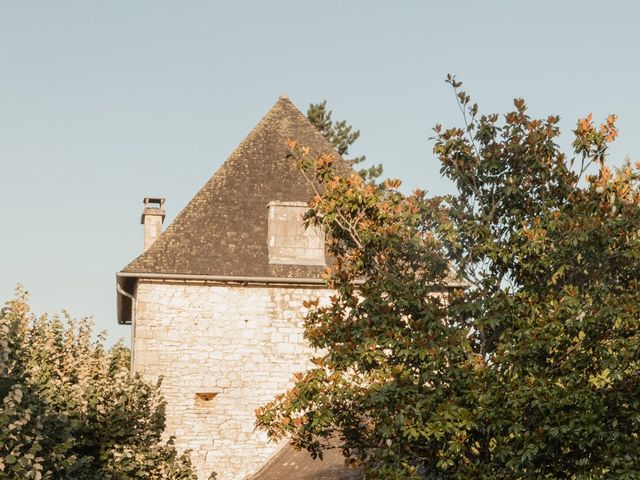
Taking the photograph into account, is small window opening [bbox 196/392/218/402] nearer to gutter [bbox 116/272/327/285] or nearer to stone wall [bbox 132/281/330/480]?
stone wall [bbox 132/281/330/480]

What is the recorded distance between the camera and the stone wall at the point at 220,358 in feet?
79.8

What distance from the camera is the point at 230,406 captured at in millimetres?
24531

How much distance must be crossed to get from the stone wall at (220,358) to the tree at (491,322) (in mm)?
8622

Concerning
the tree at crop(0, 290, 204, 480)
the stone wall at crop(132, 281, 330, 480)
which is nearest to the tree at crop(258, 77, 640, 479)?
the tree at crop(0, 290, 204, 480)

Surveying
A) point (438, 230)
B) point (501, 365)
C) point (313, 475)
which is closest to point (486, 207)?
point (438, 230)

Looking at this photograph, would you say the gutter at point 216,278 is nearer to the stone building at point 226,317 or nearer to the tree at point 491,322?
the stone building at point 226,317

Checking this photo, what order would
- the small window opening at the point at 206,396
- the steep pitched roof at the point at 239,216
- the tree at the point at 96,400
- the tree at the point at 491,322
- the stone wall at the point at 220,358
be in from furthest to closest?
the steep pitched roof at the point at 239,216 < the small window opening at the point at 206,396 < the stone wall at the point at 220,358 < the tree at the point at 96,400 < the tree at the point at 491,322

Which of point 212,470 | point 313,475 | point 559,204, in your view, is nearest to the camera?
point 559,204

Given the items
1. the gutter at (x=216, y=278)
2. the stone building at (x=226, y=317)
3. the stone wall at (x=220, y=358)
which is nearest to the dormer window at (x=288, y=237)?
the stone building at (x=226, y=317)

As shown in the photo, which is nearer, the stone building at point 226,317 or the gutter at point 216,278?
the stone building at point 226,317

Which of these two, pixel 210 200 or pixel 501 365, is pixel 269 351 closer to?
pixel 210 200

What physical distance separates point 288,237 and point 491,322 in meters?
11.3

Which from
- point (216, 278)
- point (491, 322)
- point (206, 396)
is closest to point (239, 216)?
point (216, 278)

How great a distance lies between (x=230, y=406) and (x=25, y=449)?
1131cm
